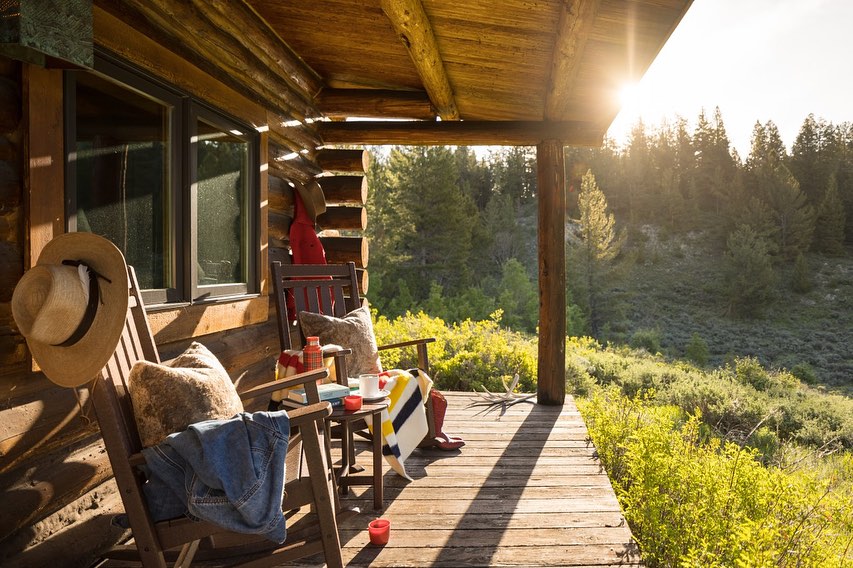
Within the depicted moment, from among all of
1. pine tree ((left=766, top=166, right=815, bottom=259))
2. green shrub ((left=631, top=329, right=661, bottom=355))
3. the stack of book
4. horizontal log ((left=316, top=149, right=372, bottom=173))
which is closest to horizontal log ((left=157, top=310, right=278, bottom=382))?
the stack of book

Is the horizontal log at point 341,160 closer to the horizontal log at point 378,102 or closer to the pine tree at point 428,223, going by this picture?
the horizontal log at point 378,102

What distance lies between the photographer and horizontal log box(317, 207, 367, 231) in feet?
18.2

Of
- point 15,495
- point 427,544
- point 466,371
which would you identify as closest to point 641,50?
point 427,544

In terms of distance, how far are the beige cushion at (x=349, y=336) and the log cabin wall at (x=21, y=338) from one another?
0.46m

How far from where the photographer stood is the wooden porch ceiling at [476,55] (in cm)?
310

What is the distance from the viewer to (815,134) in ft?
106

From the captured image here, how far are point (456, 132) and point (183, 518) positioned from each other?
416 centimetres

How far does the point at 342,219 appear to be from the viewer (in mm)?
5559

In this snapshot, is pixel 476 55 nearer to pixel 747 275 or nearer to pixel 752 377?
pixel 752 377

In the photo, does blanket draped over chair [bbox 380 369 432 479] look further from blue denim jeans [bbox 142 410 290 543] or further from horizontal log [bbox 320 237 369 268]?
horizontal log [bbox 320 237 369 268]

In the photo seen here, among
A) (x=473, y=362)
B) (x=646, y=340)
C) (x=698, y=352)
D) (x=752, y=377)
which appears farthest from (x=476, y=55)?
(x=646, y=340)

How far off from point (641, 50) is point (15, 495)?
138 inches

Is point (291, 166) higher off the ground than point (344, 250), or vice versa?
point (291, 166)

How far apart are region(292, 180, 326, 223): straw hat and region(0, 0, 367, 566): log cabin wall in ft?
3.41
